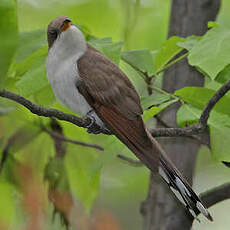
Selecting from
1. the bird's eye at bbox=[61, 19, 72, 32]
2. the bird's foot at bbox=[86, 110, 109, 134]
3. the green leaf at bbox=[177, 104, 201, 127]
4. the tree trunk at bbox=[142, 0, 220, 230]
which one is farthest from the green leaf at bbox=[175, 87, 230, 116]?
the tree trunk at bbox=[142, 0, 220, 230]

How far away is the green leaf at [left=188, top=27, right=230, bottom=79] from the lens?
1.11 m

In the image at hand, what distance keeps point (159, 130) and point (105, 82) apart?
8.6 inches

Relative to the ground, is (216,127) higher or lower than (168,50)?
lower

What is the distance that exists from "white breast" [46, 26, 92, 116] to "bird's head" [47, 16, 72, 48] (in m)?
0.01

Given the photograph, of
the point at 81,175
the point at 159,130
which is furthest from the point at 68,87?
the point at 81,175

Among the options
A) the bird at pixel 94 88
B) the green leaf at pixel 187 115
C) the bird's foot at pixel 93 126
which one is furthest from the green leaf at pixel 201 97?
the bird's foot at pixel 93 126

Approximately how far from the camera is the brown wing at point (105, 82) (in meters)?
1.24

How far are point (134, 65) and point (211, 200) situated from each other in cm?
53

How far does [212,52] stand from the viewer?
3.75 feet

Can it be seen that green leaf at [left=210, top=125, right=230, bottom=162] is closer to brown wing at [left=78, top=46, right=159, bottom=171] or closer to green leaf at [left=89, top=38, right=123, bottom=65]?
brown wing at [left=78, top=46, right=159, bottom=171]

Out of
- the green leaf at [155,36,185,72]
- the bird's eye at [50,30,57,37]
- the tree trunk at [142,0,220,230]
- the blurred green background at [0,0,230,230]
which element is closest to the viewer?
the bird's eye at [50,30,57,37]

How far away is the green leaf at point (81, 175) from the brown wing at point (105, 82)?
32 cm

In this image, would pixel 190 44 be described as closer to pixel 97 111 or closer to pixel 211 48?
pixel 211 48

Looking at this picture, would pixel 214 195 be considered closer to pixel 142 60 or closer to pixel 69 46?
pixel 142 60
